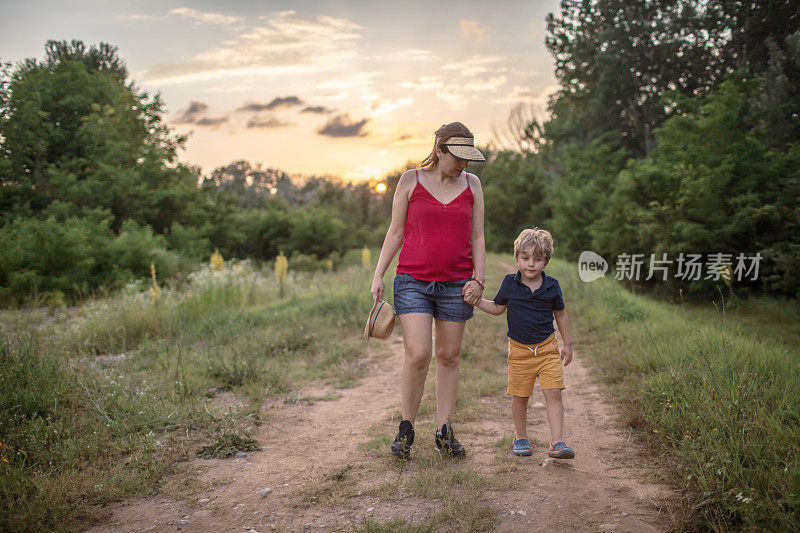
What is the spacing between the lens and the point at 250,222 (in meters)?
33.6

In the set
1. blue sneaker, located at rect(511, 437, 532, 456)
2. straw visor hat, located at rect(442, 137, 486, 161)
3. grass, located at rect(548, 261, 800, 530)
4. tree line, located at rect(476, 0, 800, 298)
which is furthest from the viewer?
tree line, located at rect(476, 0, 800, 298)

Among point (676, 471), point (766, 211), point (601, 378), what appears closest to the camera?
point (676, 471)

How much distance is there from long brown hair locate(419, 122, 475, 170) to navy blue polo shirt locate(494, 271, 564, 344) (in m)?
1.12

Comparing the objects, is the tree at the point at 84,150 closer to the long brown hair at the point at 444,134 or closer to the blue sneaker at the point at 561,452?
the long brown hair at the point at 444,134

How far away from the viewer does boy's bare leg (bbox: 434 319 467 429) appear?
13.3ft

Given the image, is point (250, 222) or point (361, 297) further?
point (250, 222)

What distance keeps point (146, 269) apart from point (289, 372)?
944 centimetres

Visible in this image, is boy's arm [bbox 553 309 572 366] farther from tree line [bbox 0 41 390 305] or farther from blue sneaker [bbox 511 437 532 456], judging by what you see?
tree line [bbox 0 41 390 305]

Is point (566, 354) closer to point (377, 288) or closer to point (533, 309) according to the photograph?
point (533, 309)

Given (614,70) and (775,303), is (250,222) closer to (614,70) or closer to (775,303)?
(614,70)

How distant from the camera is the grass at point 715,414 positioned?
2859 mm

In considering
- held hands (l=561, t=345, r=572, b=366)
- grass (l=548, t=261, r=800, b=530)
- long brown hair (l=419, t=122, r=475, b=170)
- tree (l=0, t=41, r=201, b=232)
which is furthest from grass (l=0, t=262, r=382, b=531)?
tree (l=0, t=41, r=201, b=232)

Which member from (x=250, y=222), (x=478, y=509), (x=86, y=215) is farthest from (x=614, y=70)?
(x=250, y=222)

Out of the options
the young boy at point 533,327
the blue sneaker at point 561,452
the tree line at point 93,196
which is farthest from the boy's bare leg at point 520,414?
the tree line at point 93,196
